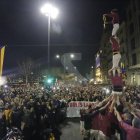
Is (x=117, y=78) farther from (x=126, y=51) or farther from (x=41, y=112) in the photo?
(x=126, y=51)

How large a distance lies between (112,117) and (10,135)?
3606mm

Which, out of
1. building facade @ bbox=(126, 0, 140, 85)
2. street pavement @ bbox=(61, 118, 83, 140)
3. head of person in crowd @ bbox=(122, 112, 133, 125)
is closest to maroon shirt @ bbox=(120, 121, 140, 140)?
head of person in crowd @ bbox=(122, 112, 133, 125)

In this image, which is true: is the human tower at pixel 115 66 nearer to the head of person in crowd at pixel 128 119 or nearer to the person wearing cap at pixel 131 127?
the head of person in crowd at pixel 128 119

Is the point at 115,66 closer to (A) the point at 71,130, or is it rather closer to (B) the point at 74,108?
(A) the point at 71,130

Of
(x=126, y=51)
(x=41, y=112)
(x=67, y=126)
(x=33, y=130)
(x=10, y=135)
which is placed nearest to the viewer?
(x=10, y=135)

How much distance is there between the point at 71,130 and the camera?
1730 cm

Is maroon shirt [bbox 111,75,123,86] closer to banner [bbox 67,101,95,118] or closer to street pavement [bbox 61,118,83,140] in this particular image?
street pavement [bbox 61,118,83,140]

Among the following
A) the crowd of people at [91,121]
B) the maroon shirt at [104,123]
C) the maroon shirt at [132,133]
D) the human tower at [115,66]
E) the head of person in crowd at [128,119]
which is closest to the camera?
the maroon shirt at [132,133]

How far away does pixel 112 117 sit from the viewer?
10.9m

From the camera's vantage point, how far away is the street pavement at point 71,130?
50.0 feet

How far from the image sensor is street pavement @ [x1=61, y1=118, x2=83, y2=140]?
15253 millimetres

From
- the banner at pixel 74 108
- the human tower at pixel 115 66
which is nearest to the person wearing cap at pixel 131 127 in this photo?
the human tower at pixel 115 66

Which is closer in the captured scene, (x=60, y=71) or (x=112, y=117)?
(x=112, y=117)

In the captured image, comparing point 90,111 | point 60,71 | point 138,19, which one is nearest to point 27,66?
point 60,71
